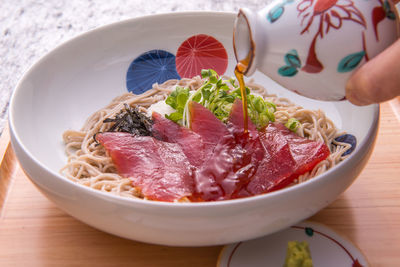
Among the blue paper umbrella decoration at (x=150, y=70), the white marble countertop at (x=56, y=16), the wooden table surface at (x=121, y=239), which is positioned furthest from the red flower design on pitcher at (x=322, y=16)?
the white marble countertop at (x=56, y=16)

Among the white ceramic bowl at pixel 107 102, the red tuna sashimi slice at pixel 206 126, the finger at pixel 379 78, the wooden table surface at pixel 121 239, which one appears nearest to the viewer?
the finger at pixel 379 78

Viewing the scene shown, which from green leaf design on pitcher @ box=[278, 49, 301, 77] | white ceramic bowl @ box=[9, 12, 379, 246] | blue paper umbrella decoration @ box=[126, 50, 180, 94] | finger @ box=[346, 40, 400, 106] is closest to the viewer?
finger @ box=[346, 40, 400, 106]

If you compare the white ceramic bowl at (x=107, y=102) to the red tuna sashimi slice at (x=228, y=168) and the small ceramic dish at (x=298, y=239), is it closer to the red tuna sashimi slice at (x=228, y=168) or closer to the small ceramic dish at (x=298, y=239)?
the small ceramic dish at (x=298, y=239)

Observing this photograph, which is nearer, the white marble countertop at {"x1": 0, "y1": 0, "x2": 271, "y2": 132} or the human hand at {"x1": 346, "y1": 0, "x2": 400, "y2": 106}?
the human hand at {"x1": 346, "y1": 0, "x2": 400, "y2": 106}

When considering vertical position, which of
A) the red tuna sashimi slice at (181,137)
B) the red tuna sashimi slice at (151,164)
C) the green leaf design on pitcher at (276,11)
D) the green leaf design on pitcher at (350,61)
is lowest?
the red tuna sashimi slice at (151,164)

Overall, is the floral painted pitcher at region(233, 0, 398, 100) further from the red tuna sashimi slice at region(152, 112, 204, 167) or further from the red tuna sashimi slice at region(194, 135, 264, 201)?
the red tuna sashimi slice at region(152, 112, 204, 167)

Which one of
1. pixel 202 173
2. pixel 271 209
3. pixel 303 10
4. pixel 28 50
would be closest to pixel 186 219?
pixel 271 209

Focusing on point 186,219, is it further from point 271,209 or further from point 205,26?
point 205,26

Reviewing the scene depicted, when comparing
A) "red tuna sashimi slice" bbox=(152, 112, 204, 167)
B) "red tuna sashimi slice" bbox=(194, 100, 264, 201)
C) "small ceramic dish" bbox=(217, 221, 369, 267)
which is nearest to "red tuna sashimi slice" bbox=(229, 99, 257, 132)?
"red tuna sashimi slice" bbox=(194, 100, 264, 201)
